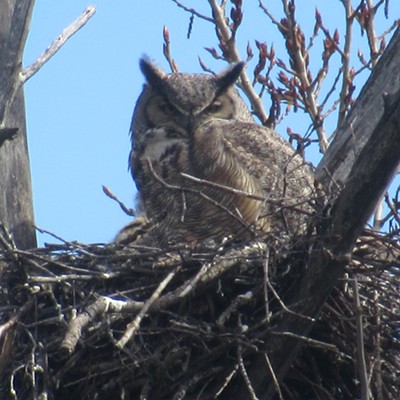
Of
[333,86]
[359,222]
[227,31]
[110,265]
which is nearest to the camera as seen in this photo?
[359,222]

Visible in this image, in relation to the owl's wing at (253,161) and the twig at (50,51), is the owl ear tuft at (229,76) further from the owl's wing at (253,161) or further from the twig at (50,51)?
the twig at (50,51)

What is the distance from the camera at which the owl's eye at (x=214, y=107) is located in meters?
4.25

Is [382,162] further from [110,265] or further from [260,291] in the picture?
[110,265]

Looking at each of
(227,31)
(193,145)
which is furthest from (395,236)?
(227,31)

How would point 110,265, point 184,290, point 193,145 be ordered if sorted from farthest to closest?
point 193,145 → point 110,265 → point 184,290

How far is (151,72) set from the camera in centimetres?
444

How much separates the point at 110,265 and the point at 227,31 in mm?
1649

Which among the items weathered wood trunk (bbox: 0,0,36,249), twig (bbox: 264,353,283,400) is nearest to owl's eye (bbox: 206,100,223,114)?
weathered wood trunk (bbox: 0,0,36,249)

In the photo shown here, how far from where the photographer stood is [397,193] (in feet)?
9.86

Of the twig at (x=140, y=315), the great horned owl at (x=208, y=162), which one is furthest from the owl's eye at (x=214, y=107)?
the twig at (x=140, y=315)

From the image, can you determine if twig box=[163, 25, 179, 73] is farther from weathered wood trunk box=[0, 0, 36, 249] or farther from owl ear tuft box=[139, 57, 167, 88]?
weathered wood trunk box=[0, 0, 36, 249]

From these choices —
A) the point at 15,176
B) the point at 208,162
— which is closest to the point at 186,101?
the point at 208,162

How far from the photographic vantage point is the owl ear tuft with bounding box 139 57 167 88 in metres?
4.41

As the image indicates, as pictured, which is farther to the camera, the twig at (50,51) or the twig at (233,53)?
the twig at (233,53)
